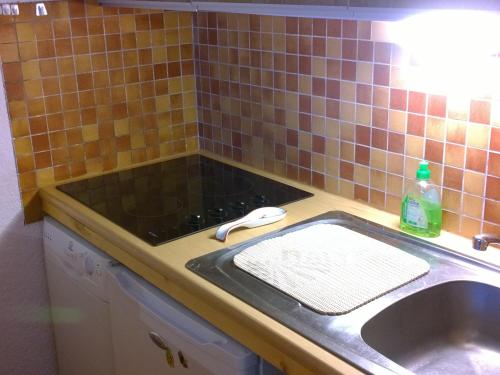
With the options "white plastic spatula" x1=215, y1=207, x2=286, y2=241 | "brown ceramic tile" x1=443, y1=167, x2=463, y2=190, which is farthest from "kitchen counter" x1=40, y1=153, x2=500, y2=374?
"brown ceramic tile" x1=443, y1=167, x2=463, y2=190

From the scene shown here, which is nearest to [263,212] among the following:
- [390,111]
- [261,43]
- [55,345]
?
[390,111]

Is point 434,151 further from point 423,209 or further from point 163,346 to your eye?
point 163,346

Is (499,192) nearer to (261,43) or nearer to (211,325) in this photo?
(211,325)

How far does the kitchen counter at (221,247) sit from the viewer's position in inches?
47.2

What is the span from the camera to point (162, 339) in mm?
1479

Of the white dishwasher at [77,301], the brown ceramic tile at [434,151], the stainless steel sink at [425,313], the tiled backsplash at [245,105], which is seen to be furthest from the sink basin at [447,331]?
the white dishwasher at [77,301]

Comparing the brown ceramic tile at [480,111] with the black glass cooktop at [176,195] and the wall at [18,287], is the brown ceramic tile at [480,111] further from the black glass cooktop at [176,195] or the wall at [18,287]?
the wall at [18,287]

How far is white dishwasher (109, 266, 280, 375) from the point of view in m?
1.33

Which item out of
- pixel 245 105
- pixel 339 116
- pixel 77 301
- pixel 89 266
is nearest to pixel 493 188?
pixel 339 116

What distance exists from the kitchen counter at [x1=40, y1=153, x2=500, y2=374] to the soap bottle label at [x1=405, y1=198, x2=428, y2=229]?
0.05 metres

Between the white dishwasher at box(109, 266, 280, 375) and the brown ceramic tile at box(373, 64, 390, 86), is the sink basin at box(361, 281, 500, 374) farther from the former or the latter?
the brown ceramic tile at box(373, 64, 390, 86)

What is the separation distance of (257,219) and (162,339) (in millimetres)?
409

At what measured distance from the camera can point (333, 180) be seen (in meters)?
1.91

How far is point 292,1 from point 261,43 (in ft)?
2.17
